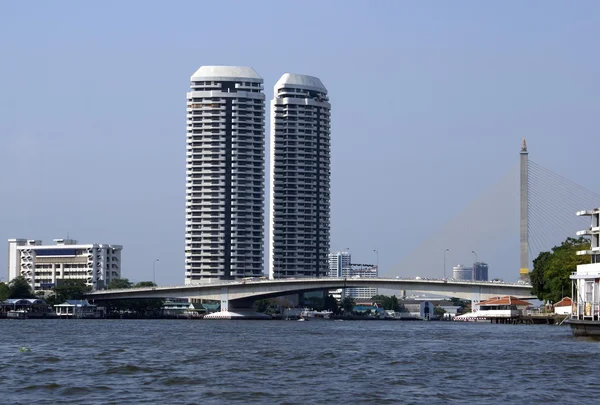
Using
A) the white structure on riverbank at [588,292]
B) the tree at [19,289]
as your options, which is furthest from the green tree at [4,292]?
the white structure on riverbank at [588,292]

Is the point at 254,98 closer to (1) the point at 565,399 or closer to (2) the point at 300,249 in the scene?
(2) the point at 300,249

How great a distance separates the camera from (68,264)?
190375mm

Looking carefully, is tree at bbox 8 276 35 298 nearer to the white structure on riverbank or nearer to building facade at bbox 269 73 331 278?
building facade at bbox 269 73 331 278

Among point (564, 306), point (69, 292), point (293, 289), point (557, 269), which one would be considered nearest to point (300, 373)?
point (564, 306)

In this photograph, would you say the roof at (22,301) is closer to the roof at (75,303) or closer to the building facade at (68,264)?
the roof at (75,303)

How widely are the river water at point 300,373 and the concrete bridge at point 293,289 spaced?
75948 mm

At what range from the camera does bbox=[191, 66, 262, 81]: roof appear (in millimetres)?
187750

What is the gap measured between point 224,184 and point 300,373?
473 feet

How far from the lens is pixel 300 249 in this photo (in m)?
191

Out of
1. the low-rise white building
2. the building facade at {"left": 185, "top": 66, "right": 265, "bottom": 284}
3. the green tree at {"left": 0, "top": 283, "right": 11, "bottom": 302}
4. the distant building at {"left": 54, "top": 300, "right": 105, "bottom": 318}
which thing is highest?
the building facade at {"left": 185, "top": 66, "right": 265, "bottom": 284}

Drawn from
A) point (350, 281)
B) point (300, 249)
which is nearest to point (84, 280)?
point (300, 249)

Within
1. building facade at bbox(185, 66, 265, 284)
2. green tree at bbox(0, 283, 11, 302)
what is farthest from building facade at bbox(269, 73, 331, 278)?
green tree at bbox(0, 283, 11, 302)

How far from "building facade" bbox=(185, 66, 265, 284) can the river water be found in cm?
12363

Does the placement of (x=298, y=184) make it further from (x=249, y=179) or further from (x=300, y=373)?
(x=300, y=373)
